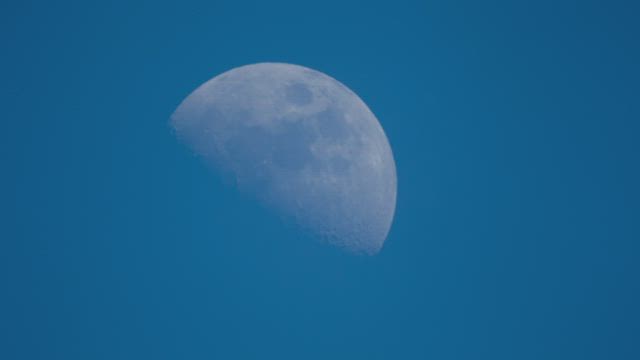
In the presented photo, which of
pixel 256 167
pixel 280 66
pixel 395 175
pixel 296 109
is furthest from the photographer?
pixel 395 175

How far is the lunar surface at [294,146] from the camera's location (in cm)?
1195

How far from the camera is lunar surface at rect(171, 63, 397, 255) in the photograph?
39.2ft

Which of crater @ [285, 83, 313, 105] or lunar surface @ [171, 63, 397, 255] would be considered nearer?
lunar surface @ [171, 63, 397, 255]

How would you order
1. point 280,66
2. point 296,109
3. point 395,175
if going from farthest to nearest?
point 395,175 < point 280,66 < point 296,109

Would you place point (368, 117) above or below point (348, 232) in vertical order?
above

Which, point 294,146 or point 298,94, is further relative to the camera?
point 298,94

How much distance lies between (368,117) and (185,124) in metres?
4.36

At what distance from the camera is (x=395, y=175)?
15195mm

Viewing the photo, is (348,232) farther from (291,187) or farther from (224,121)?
(224,121)

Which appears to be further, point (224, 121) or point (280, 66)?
point (280, 66)

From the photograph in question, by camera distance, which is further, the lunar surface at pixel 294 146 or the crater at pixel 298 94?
the crater at pixel 298 94

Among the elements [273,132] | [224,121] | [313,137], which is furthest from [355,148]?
[224,121]

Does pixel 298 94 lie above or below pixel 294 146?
above

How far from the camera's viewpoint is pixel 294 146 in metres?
12.1
